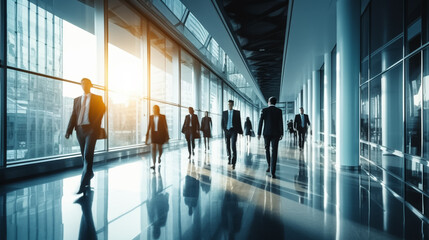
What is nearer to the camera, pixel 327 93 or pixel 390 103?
pixel 327 93

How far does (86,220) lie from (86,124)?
1.73 metres

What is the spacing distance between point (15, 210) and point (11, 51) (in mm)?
4269

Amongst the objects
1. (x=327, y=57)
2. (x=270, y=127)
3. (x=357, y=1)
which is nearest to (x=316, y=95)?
(x=327, y=57)

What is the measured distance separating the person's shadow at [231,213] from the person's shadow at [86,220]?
4.79 feet

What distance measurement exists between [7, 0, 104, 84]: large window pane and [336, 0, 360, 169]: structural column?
7543 millimetres

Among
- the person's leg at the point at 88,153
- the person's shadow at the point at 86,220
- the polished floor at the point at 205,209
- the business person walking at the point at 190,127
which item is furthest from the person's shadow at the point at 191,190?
the business person walking at the point at 190,127

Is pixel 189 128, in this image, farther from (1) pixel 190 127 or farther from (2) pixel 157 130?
(2) pixel 157 130

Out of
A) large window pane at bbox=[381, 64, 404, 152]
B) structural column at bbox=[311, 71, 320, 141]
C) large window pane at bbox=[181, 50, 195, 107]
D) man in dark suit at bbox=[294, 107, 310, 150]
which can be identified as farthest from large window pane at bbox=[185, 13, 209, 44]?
large window pane at bbox=[381, 64, 404, 152]

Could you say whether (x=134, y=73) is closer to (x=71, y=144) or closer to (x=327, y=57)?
A: (x=71, y=144)

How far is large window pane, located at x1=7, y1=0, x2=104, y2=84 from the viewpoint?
5574mm

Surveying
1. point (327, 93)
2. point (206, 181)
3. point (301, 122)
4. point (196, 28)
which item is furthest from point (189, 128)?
point (327, 93)

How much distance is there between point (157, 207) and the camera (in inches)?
124

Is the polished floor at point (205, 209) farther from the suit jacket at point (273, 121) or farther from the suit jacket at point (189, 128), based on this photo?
the suit jacket at point (189, 128)

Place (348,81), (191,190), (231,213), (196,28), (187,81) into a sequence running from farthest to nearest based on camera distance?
(187,81) < (196,28) < (348,81) < (191,190) < (231,213)
